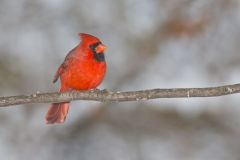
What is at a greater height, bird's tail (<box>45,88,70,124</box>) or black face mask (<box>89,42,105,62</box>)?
black face mask (<box>89,42,105,62</box>)

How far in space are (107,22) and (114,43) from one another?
24 centimetres

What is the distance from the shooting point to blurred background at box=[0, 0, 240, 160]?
19.7 feet

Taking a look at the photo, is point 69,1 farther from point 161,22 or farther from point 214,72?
point 214,72

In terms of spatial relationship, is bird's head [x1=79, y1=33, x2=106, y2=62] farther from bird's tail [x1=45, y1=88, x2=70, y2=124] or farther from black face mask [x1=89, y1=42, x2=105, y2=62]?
bird's tail [x1=45, y1=88, x2=70, y2=124]

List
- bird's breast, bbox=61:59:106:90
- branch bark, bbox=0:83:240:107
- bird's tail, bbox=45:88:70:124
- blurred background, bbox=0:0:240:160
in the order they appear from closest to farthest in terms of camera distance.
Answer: branch bark, bbox=0:83:240:107
bird's breast, bbox=61:59:106:90
bird's tail, bbox=45:88:70:124
blurred background, bbox=0:0:240:160

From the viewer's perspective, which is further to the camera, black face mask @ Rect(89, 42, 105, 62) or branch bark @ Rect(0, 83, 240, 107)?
black face mask @ Rect(89, 42, 105, 62)

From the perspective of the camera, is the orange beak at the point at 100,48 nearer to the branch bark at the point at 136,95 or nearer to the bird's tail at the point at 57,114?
the bird's tail at the point at 57,114

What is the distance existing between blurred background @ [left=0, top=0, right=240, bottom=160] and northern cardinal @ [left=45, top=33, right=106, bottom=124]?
202 cm

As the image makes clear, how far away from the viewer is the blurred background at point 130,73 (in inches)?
236

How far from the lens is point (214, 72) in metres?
6.20

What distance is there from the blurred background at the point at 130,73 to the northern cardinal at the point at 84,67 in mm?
2019

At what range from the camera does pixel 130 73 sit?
248 inches

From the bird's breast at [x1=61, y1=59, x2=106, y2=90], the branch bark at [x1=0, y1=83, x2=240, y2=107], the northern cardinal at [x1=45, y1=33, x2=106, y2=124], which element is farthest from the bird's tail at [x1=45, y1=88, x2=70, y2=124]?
the branch bark at [x1=0, y1=83, x2=240, y2=107]

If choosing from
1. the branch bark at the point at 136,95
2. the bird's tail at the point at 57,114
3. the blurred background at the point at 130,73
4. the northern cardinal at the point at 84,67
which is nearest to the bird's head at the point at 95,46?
the northern cardinal at the point at 84,67
